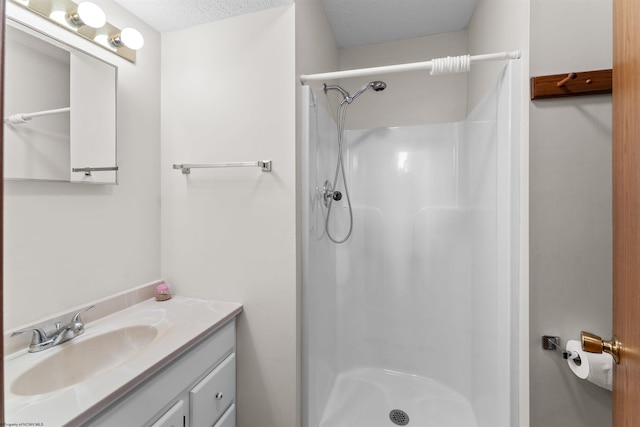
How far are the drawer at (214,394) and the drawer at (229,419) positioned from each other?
3 centimetres

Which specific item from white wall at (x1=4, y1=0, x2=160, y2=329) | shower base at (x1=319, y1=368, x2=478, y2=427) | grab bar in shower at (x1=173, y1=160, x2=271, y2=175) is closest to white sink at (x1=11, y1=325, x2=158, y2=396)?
white wall at (x1=4, y1=0, x2=160, y2=329)

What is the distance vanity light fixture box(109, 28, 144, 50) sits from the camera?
1260 mm

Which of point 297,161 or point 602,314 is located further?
point 297,161

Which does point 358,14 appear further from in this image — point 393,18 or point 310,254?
point 310,254

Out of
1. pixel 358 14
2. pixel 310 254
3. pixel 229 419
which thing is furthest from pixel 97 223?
pixel 358 14

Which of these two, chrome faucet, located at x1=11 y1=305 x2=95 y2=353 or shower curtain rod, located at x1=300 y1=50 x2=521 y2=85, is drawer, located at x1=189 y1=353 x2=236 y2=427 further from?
shower curtain rod, located at x1=300 y1=50 x2=521 y2=85

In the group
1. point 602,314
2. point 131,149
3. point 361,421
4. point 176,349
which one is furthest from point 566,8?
point 361,421

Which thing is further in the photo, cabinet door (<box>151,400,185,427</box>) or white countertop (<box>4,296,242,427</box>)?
cabinet door (<box>151,400,185,427</box>)

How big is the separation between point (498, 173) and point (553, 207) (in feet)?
1.02

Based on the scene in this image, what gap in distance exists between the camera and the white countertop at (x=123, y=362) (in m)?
0.69

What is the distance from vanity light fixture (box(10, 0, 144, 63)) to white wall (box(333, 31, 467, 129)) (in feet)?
4.11

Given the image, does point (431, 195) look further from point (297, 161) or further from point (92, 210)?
point (92, 210)

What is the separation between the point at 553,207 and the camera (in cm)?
95

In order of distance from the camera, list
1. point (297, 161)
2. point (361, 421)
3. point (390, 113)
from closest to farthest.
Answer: point (297, 161), point (361, 421), point (390, 113)
